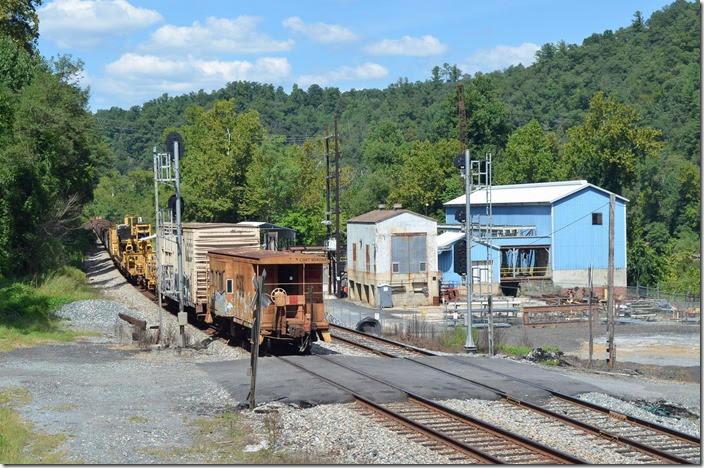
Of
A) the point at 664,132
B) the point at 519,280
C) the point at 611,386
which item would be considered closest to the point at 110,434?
the point at 611,386

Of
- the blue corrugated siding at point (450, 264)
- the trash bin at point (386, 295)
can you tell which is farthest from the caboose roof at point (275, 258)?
the blue corrugated siding at point (450, 264)

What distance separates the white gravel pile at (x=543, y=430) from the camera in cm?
1421

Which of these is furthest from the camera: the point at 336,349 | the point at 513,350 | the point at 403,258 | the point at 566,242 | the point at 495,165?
the point at 495,165

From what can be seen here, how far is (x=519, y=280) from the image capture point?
54938mm

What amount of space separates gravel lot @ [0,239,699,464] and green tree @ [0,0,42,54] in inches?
1421

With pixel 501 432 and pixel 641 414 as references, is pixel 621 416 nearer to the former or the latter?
pixel 641 414

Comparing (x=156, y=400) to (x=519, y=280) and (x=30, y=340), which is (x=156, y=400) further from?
(x=519, y=280)

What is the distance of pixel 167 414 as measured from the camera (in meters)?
17.1

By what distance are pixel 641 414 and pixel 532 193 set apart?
4481 centimetres

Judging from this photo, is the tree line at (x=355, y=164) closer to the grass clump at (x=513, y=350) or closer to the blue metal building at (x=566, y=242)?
the blue metal building at (x=566, y=242)

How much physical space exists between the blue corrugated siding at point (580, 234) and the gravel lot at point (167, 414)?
34294 mm

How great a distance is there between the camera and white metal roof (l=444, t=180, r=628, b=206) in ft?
186

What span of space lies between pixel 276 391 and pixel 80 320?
17.3 metres

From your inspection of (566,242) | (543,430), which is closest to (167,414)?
(543,430)
